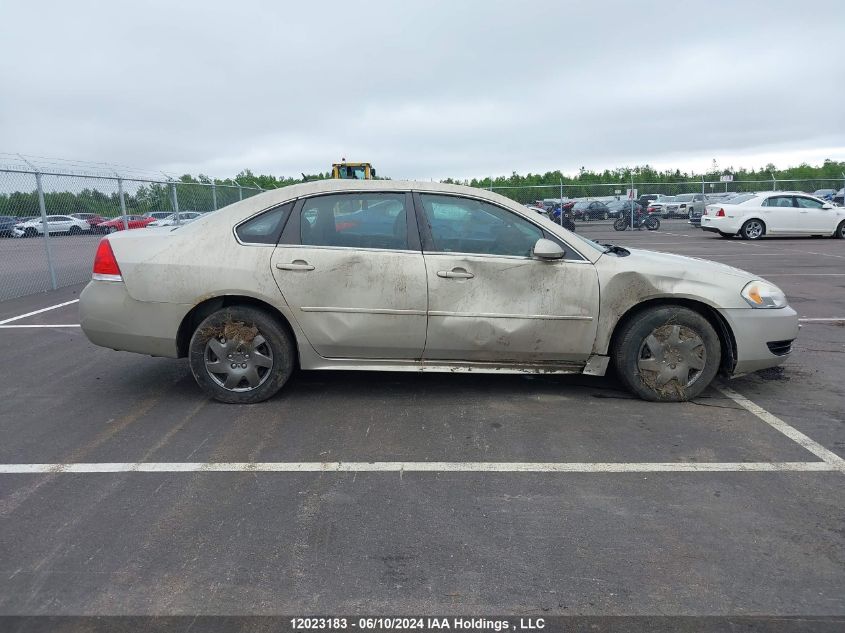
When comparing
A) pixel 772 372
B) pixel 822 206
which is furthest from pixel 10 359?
pixel 822 206

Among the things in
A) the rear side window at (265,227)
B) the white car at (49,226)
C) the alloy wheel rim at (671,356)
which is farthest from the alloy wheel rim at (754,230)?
the rear side window at (265,227)

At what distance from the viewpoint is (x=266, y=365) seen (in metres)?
4.85

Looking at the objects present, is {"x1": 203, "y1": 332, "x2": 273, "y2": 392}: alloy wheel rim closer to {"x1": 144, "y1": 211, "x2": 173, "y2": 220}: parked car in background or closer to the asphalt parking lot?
the asphalt parking lot

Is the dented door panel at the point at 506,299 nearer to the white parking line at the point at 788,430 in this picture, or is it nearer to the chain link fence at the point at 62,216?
the white parking line at the point at 788,430

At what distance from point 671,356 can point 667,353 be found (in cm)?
4

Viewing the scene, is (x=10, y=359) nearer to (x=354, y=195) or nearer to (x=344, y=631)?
(x=354, y=195)

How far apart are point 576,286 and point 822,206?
20432 millimetres

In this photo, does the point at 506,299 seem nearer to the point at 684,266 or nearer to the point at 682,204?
the point at 684,266

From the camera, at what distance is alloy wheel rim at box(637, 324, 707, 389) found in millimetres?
4840

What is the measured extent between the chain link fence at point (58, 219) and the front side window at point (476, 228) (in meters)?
7.90

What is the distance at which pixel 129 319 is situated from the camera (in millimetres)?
4840

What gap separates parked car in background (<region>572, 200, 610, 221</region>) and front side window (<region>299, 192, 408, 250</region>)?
31.1m

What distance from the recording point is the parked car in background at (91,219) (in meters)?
13.6

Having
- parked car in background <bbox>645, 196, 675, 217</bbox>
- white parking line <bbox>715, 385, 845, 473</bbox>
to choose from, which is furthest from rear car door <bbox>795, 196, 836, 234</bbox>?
white parking line <bbox>715, 385, 845, 473</bbox>
